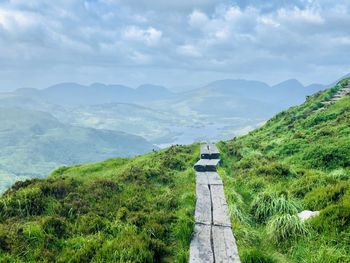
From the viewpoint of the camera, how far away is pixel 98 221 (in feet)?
38.7

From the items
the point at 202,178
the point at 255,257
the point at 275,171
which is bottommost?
the point at 255,257

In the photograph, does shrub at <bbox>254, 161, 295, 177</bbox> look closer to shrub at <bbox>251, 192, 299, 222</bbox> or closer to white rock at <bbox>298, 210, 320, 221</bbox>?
shrub at <bbox>251, 192, 299, 222</bbox>

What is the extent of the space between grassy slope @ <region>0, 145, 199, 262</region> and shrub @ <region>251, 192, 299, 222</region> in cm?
280

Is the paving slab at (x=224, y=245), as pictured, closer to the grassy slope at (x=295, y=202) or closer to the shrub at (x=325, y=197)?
the grassy slope at (x=295, y=202)

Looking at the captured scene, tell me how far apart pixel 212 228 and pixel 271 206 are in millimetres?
3049

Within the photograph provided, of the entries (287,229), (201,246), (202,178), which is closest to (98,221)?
(201,246)

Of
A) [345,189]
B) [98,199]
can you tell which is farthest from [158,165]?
[345,189]

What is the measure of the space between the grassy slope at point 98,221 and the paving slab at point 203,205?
12.7 inches

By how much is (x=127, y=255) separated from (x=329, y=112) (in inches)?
1164

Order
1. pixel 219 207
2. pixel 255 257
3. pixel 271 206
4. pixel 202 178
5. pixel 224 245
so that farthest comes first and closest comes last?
pixel 202 178, pixel 219 207, pixel 271 206, pixel 224 245, pixel 255 257

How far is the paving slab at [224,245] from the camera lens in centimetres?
916

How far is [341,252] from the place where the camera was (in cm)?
910

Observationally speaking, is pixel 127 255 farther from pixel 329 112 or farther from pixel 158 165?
pixel 329 112

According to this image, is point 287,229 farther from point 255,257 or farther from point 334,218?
point 255,257
